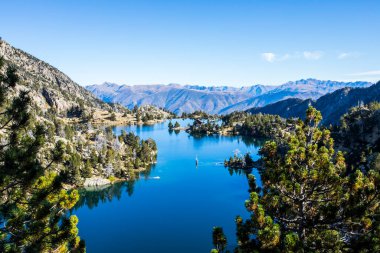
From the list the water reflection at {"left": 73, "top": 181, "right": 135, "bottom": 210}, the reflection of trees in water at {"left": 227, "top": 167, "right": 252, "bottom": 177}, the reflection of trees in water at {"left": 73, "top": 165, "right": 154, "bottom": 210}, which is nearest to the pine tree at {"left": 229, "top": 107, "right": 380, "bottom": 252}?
the water reflection at {"left": 73, "top": 181, "right": 135, "bottom": 210}

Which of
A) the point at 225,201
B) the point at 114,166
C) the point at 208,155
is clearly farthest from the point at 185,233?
the point at 208,155

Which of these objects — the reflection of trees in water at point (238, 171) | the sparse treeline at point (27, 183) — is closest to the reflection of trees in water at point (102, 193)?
the reflection of trees in water at point (238, 171)

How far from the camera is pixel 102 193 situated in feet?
364

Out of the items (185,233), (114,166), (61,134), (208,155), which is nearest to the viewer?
(185,233)

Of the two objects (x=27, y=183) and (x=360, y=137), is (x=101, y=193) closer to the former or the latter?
(x=27, y=183)

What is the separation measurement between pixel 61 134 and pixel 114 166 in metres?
40.6

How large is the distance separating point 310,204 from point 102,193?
99483mm

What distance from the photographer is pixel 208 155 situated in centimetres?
18538

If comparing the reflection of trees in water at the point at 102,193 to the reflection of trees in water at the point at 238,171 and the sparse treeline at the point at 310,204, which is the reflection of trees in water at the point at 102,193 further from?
the sparse treeline at the point at 310,204

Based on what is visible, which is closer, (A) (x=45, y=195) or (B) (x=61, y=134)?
(A) (x=45, y=195)

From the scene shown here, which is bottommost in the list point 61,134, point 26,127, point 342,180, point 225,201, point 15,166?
point 225,201

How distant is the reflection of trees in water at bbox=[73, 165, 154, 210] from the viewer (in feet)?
336

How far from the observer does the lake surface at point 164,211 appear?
240 feet

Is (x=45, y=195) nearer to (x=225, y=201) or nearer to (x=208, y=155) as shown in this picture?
(x=225, y=201)
